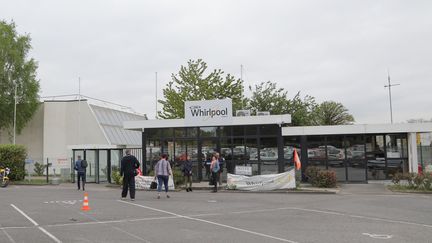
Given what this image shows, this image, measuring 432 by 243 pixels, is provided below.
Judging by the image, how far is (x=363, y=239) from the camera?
8.31 meters

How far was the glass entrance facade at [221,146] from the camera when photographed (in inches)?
889

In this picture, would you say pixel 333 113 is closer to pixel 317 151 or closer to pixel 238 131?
pixel 317 151

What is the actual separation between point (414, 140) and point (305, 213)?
12.1 metres

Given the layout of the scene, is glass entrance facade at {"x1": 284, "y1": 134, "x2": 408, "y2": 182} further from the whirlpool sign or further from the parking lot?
the parking lot

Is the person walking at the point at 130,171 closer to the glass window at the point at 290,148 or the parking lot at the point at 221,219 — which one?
the parking lot at the point at 221,219

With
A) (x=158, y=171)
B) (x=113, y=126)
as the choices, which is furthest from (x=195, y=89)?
(x=158, y=171)

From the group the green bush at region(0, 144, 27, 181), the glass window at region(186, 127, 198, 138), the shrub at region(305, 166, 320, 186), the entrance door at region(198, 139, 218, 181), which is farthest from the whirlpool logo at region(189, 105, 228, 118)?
the green bush at region(0, 144, 27, 181)

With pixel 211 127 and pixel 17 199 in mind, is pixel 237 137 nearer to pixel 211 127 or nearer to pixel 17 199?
pixel 211 127

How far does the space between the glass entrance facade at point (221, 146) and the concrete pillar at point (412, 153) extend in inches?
253

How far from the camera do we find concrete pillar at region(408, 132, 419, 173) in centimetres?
2150

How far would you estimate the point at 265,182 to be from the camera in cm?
1962

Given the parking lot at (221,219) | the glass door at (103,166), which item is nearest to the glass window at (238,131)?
the parking lot at (221,219)

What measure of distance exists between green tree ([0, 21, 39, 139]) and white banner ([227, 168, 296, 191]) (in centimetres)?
2544

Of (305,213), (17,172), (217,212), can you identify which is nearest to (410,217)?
(305,213)
